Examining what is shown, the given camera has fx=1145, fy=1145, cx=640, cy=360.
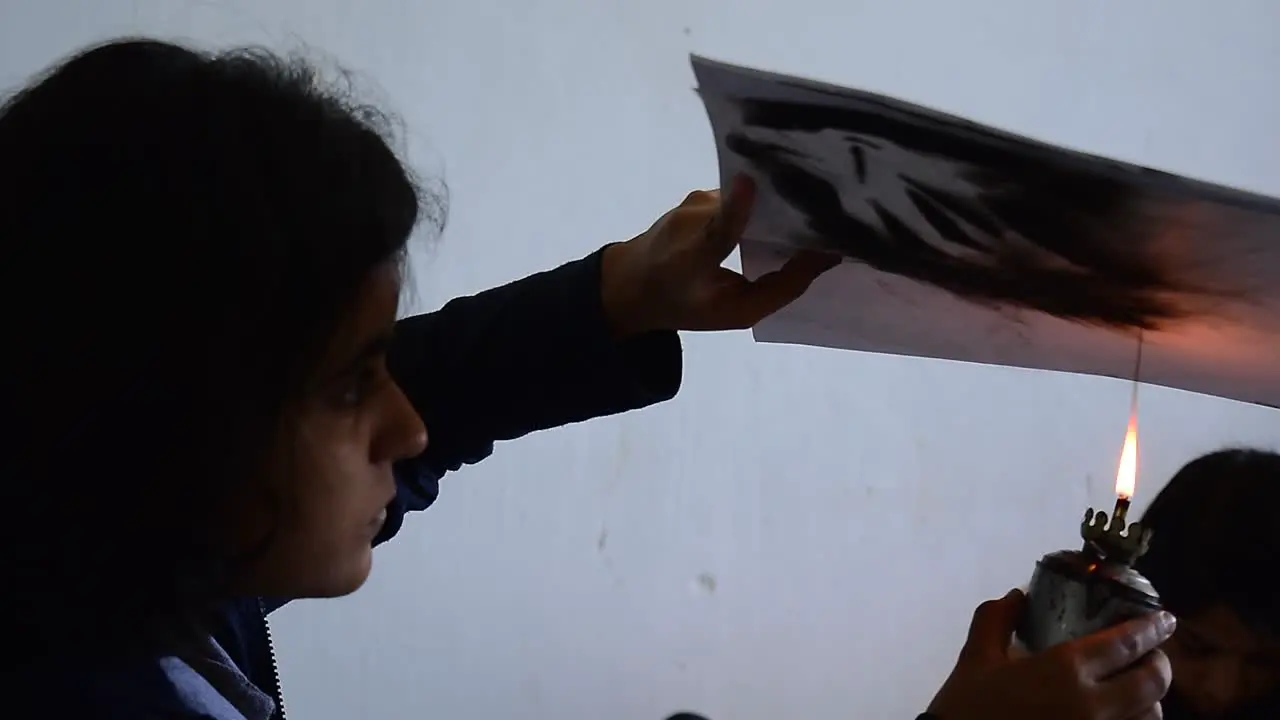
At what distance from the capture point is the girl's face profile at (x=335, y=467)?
1.19ft

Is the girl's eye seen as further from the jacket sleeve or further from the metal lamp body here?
the metal lamp body

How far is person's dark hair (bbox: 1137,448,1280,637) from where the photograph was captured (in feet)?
1.85

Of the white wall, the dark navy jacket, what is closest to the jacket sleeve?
the dark navy jacket

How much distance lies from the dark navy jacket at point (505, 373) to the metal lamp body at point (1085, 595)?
0.20 meters

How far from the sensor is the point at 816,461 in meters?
0.87

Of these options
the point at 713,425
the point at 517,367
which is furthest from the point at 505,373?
the point at 713,425

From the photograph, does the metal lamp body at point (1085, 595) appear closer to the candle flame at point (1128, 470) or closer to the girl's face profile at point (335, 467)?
the candle flame at point (1128, 470)

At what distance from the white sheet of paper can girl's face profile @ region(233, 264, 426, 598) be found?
132 mm

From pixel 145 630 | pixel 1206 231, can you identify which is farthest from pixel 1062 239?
pixel 145 630

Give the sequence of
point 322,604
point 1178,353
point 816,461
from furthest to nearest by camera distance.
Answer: point 816,461
point 322,604
point 1178,353

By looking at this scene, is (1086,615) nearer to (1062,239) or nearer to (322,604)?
(1062,239)

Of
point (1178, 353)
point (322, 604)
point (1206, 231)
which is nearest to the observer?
point (1206, 231)

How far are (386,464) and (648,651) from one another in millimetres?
485

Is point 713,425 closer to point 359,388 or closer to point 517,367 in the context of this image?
point 517,367
